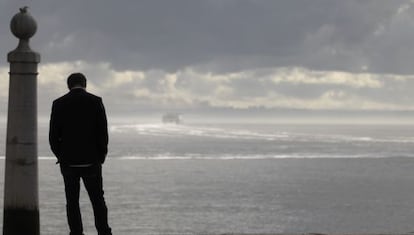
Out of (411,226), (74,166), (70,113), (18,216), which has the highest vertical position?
(70,113)

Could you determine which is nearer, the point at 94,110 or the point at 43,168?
the point at 94,110

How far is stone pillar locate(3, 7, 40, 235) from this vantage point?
7.20m

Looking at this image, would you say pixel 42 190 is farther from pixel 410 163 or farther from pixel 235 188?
pixel 410 163

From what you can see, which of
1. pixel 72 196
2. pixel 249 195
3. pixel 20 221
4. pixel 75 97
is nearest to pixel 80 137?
pixel 75 97

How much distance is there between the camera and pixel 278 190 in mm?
96750

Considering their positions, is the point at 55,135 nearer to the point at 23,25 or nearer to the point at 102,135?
the point at 102,135

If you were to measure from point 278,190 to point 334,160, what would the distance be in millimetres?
54353

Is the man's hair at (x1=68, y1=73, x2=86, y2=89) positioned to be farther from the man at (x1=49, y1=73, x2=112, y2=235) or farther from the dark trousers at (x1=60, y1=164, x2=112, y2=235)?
the dark trousers at (x1=60, y1=164, x2=112, y2=235)

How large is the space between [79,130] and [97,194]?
69 cm

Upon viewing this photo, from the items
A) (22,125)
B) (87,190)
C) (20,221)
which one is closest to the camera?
(87,190)

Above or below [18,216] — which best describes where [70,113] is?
above

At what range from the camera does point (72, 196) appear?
6879mm

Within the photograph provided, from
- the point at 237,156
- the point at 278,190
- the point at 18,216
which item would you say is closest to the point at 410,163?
the point at 237,156

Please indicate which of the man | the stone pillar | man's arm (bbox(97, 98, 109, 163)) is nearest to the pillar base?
the stone pillar
